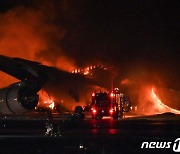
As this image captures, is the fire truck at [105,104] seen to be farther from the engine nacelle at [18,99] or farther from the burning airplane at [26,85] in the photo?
the engine nacelle at [18,99]

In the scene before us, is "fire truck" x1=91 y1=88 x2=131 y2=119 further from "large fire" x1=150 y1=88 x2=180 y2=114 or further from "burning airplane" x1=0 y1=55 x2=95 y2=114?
"burning airplane" x1=0 y1=55 x2=95 y2=114

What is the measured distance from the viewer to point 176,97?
80.9m

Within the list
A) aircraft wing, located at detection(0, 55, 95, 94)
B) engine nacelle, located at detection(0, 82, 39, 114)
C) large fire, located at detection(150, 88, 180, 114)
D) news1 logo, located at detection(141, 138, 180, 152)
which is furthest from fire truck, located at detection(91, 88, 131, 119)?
news1 logo, located at detection(141, 138, 180, 152)

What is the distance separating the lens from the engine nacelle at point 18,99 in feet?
111

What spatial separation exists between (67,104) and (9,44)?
980cm

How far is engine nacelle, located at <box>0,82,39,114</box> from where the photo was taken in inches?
1337

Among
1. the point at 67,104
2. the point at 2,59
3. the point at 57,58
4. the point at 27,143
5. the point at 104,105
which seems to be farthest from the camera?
the point at 57,58

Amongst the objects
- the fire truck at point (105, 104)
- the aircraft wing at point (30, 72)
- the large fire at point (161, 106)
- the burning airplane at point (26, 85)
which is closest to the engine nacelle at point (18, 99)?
the burning airplane at point (26, 85)

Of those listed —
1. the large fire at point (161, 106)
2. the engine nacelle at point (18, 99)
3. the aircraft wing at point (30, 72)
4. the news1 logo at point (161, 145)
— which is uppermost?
the large fire at point (161, 106)

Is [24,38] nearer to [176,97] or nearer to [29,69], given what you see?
[176,97]

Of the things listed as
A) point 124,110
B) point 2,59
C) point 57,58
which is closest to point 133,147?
point 2,59

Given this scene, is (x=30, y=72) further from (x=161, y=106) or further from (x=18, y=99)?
(x=161, y=106)

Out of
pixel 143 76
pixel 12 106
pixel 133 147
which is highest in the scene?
pixel 143 76

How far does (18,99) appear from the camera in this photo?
34125mm
